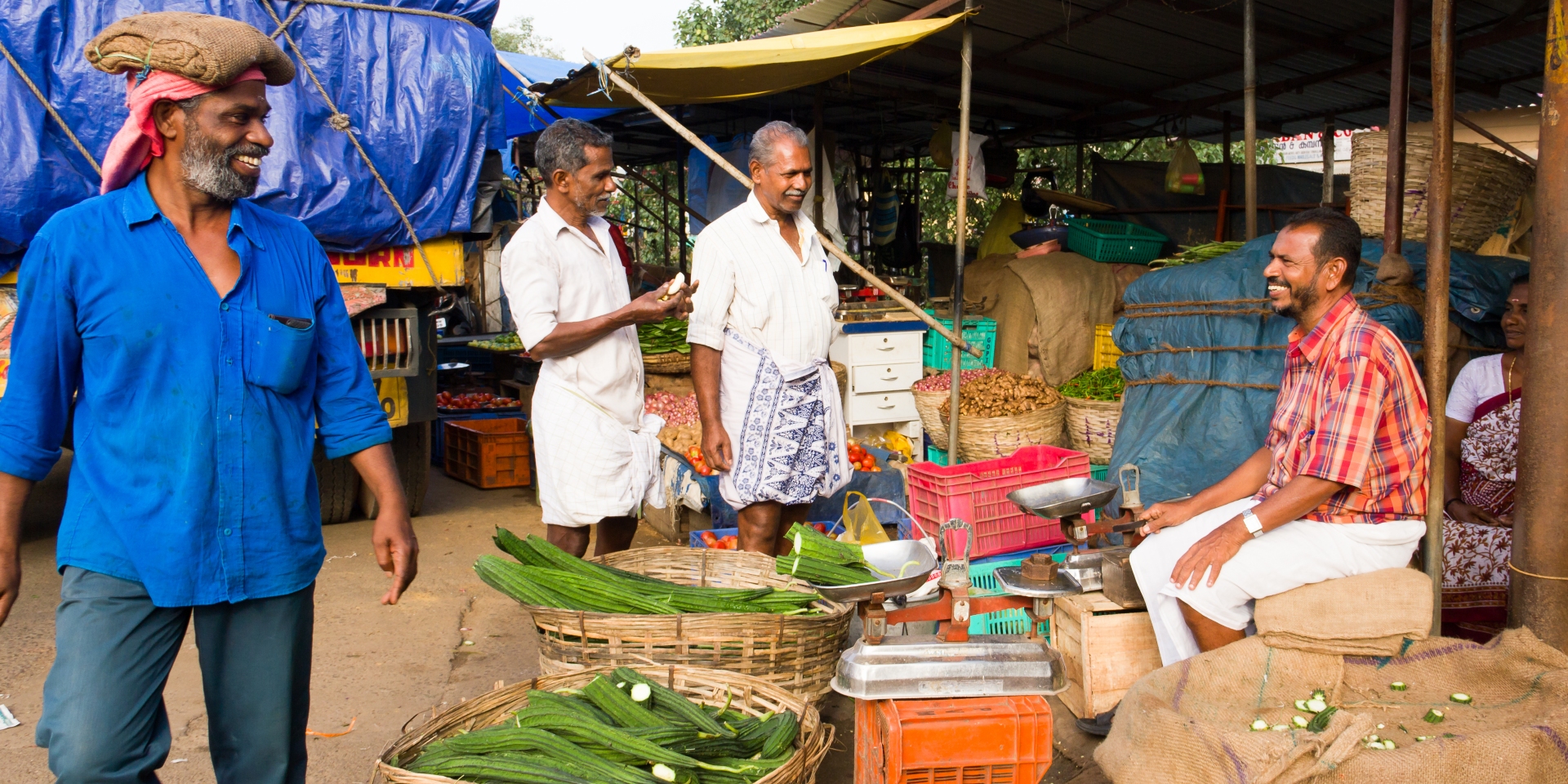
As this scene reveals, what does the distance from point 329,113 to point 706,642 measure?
162 inches

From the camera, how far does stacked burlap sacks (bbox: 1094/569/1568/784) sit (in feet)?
8.37

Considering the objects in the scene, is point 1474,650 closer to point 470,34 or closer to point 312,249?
point 312,249

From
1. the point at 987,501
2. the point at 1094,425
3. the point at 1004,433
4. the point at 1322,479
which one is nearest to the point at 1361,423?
the point at 1322,479

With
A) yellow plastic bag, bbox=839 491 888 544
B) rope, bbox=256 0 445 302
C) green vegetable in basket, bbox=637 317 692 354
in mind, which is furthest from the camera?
green vegetable in basket, bbox=637 317 692 354

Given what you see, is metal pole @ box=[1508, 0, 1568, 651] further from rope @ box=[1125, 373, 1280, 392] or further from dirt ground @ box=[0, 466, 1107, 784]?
rope @ box=[1125, 373, 1280, 392]

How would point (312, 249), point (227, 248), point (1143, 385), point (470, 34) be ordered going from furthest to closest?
point (470, 34) → point (1143, 385) → point (312, 249) → point (227, 248)

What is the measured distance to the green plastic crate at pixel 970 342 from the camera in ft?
26.6

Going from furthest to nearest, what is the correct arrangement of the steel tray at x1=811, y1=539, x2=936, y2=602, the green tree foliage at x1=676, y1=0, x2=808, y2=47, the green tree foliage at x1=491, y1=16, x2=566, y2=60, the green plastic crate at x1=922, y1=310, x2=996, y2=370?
the green tree foliage at x1=491, y1=16, x2=566, y2=60, the green tree foliage at x1=676, y1=0, x2=808, y2=47, the green plastic crate at x1=922, y1=310, x2=996, y2=370, the steel tray at x1=811, y1=539, x2=936, y2=602

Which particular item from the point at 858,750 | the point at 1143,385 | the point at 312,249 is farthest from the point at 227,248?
the point at 1143,385

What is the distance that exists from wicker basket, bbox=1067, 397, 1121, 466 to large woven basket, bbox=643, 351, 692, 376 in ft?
9.35

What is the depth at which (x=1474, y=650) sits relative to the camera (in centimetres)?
302

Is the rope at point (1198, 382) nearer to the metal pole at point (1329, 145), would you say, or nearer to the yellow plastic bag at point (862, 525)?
the yellow plastic bag at point (862, 525)

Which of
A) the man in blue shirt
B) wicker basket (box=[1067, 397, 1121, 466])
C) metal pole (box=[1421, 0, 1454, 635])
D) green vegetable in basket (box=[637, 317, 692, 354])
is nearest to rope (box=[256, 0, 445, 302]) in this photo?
green vegetable in basket (box=[637, 317, 692, 354])

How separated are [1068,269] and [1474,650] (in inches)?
213
